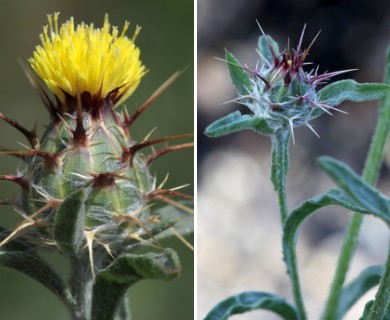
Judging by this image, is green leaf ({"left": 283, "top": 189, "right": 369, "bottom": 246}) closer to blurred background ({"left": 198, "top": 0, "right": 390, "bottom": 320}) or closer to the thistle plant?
the thistle plant

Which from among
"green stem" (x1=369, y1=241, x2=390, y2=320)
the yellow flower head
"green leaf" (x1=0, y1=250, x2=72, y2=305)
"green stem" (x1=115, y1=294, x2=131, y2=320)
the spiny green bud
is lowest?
"green stem" (x1=369, y1=241, x2=390, y2=320)

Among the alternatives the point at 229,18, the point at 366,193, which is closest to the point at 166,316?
the point at 229,18

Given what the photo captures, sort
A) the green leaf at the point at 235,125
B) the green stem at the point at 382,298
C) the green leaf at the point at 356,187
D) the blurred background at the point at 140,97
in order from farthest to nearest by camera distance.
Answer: the blurred background at the point at 140,97 < the green leaf at the point at 235,125 < the green stem at the point at 382,298 < the green leaf at the point at 356,187

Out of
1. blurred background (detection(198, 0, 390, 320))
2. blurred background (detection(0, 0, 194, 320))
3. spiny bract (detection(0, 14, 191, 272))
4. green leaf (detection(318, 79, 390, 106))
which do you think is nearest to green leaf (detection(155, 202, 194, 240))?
spiny bract (detection(0, 14, 191, 272))

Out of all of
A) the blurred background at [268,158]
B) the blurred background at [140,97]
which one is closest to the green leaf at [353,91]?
the blurred background at [140,97]

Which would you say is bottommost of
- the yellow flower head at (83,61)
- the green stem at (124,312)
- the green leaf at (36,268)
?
the green stem at (124,312)

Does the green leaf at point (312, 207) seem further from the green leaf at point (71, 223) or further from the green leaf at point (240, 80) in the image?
the green leaf at point (71, 223)

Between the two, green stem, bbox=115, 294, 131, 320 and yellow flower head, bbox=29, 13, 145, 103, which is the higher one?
yellow flower head, bbox=29, 13, 145, 103

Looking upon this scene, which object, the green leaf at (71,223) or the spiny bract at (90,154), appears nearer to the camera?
the green leaf at (71,223)
